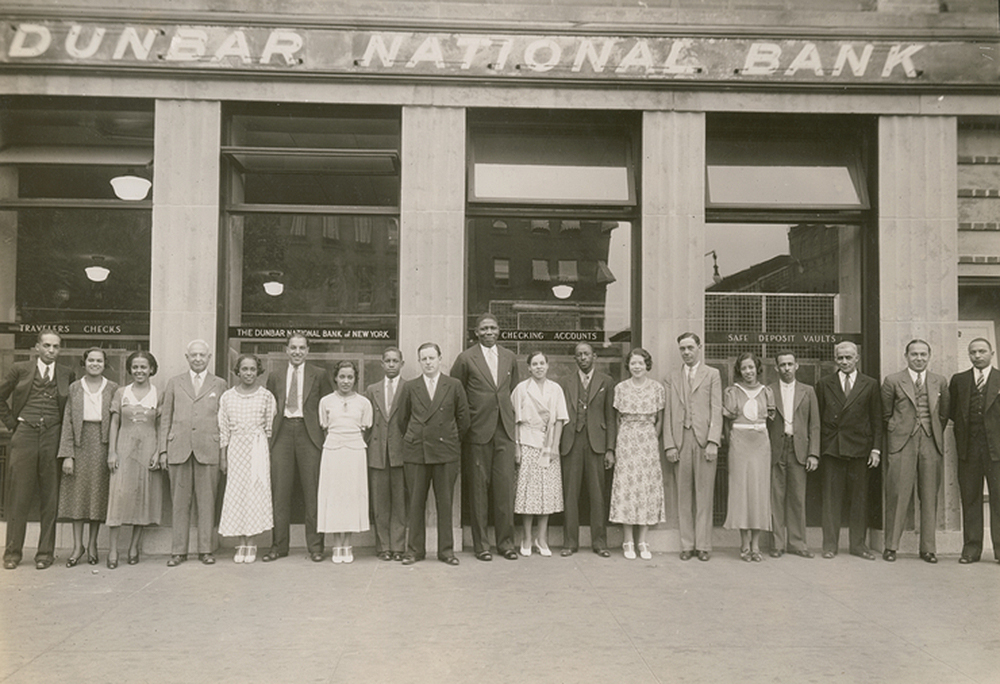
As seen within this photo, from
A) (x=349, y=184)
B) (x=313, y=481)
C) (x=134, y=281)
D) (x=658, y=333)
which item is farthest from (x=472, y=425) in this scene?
(x=134, y=281)

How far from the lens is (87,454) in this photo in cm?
824

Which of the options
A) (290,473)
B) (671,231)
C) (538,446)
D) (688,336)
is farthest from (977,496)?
(290,473)

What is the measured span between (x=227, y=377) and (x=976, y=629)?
24.7 ft

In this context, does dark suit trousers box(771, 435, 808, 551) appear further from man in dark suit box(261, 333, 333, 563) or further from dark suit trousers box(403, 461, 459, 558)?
man in dark suit box(261, 333, 333, 563)

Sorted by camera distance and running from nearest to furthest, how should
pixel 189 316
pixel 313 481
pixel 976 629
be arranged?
pixel 976 629 < pixel 313 481 < pixel 189 316

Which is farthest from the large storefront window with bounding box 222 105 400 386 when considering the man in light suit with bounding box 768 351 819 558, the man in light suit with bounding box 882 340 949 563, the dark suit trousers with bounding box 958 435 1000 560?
the dark suit trousers with bounding box 958 435 1000 560

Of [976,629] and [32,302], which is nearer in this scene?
[976,629]

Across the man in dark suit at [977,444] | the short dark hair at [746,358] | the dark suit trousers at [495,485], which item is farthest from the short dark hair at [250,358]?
the man in dark suit at [977,444]

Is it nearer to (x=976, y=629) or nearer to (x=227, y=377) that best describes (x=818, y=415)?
(x=976, y=629)

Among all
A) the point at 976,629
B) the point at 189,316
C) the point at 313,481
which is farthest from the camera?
the point at 189,316

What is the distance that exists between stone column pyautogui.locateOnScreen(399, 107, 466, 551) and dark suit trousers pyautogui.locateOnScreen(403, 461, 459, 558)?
657 mm

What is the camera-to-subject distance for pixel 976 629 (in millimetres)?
6094

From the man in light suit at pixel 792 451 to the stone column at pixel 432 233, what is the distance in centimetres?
344

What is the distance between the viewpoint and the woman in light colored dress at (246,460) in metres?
8.16
